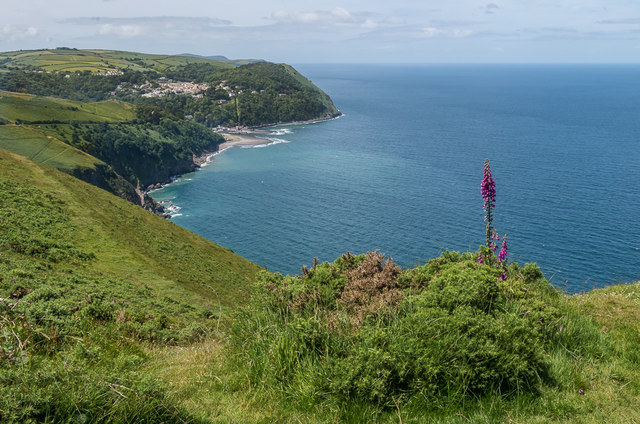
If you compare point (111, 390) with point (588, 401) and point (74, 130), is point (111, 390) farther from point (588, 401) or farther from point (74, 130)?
point (74, 130)

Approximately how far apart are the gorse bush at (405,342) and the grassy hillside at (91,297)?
5.30 ft

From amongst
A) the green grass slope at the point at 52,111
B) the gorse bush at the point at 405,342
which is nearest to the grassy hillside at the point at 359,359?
the gorse bush at the point at 405,342

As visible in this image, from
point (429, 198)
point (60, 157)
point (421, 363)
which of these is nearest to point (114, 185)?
point (60, 157)

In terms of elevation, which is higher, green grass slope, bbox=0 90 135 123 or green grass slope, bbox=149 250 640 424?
green grass slope, bbox=0 90 135 123

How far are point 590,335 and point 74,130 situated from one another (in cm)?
15258

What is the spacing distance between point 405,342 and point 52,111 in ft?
554

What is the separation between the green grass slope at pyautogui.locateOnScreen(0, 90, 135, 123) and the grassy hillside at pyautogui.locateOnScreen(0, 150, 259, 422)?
9321 centimetres

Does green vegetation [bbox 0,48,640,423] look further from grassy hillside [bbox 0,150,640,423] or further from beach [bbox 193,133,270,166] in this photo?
beach [bbox 193,133,270,166]

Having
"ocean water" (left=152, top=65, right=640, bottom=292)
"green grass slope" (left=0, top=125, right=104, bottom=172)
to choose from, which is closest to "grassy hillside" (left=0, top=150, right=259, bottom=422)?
"ocean water" (left=152, top=65, right=640, bottom=292)

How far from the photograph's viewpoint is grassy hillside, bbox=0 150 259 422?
16.4 ft

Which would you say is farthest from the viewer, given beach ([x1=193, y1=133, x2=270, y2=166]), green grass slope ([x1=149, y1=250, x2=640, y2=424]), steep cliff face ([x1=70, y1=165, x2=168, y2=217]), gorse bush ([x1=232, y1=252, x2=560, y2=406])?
beach ([x1=193, y1=133, x2=270, y2=166])

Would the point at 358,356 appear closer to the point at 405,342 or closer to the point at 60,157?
the point at 405,342

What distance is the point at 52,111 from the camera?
477ft

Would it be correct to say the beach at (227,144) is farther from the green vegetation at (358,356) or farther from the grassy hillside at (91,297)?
the green vegetation at (358,356)
